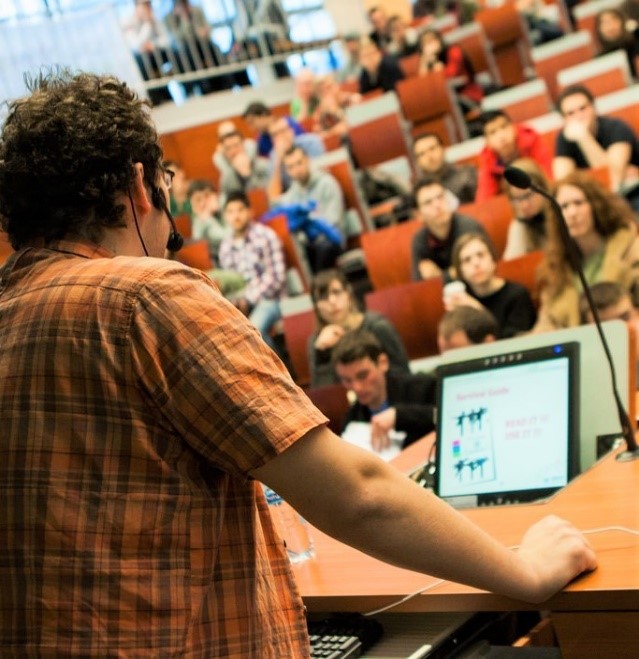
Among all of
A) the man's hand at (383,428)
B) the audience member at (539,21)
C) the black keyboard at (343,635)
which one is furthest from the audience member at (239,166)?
the black keyboard at (343,635)

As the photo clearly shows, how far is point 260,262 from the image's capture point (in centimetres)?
612

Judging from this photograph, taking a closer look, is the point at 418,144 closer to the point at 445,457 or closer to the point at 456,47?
the point at 456,47

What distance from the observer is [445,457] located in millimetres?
2100

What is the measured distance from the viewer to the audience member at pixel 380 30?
29.9 feet

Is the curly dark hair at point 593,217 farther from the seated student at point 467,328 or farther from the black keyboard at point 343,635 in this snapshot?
the black keyboard at point 343,635

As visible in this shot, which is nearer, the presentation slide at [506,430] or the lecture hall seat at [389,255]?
the presentation slide at [506,430]

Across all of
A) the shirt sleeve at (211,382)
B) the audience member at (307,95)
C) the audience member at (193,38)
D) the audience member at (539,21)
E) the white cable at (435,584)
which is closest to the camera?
the shirt sleeve at (211,382)

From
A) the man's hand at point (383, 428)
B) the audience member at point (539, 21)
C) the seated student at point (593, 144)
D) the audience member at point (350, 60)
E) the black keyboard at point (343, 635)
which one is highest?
the audience member at point (350, 60)

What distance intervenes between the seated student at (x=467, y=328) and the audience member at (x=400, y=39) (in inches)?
197

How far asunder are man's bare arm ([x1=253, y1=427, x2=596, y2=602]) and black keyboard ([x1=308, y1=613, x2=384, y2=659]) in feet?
1.11

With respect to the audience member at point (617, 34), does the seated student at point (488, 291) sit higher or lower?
lower

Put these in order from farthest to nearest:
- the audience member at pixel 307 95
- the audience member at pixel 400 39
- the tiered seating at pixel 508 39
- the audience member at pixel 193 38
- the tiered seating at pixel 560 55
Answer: the audience member at pixel 193 38
the audience member at pixel 400 39
the audience member at pixel 307 95
the tiered seating at pixel 508 39
the tiered seating at pixel 560 55

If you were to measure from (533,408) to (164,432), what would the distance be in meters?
1.03

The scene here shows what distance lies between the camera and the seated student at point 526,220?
4.71 m
